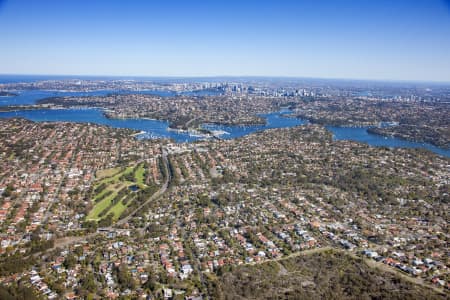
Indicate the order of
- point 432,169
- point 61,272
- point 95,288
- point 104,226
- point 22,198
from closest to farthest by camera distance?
point 95,288 < point 61,272 < point 104,226 < point 22,198 < point 432,169

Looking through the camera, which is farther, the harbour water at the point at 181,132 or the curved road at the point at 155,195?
the harbour water at the point at 181,132

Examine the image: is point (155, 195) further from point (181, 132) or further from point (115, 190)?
point (181, 132)

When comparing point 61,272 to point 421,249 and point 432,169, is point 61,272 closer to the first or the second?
point 421,249

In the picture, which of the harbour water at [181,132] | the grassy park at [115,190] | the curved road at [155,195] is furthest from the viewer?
the harbour water at [181,132]

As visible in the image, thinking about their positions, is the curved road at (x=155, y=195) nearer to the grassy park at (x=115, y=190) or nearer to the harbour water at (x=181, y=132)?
the grassy park at (x=115, y=190)

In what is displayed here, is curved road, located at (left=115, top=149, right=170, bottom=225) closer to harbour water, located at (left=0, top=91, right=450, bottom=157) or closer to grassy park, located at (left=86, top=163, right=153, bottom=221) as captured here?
grassy park, located at (left=86, top=163, right=153, bottom=221)

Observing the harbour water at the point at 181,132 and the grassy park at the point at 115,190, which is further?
the harbour water at the point at 181,132

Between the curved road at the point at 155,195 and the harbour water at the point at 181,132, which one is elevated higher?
the harbour water at the point at 181,132

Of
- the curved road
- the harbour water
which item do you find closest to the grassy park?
the curved road

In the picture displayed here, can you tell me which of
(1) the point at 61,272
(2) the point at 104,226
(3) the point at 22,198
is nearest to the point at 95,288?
(1) the point at 61,272

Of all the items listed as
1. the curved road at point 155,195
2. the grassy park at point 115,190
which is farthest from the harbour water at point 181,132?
the grassy park at point 115,190

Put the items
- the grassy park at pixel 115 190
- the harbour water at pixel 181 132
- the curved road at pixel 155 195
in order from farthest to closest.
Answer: the harbour water at pixel 181 132, the grassy park at pixel 115 190, the curved road at pixel 155 195
